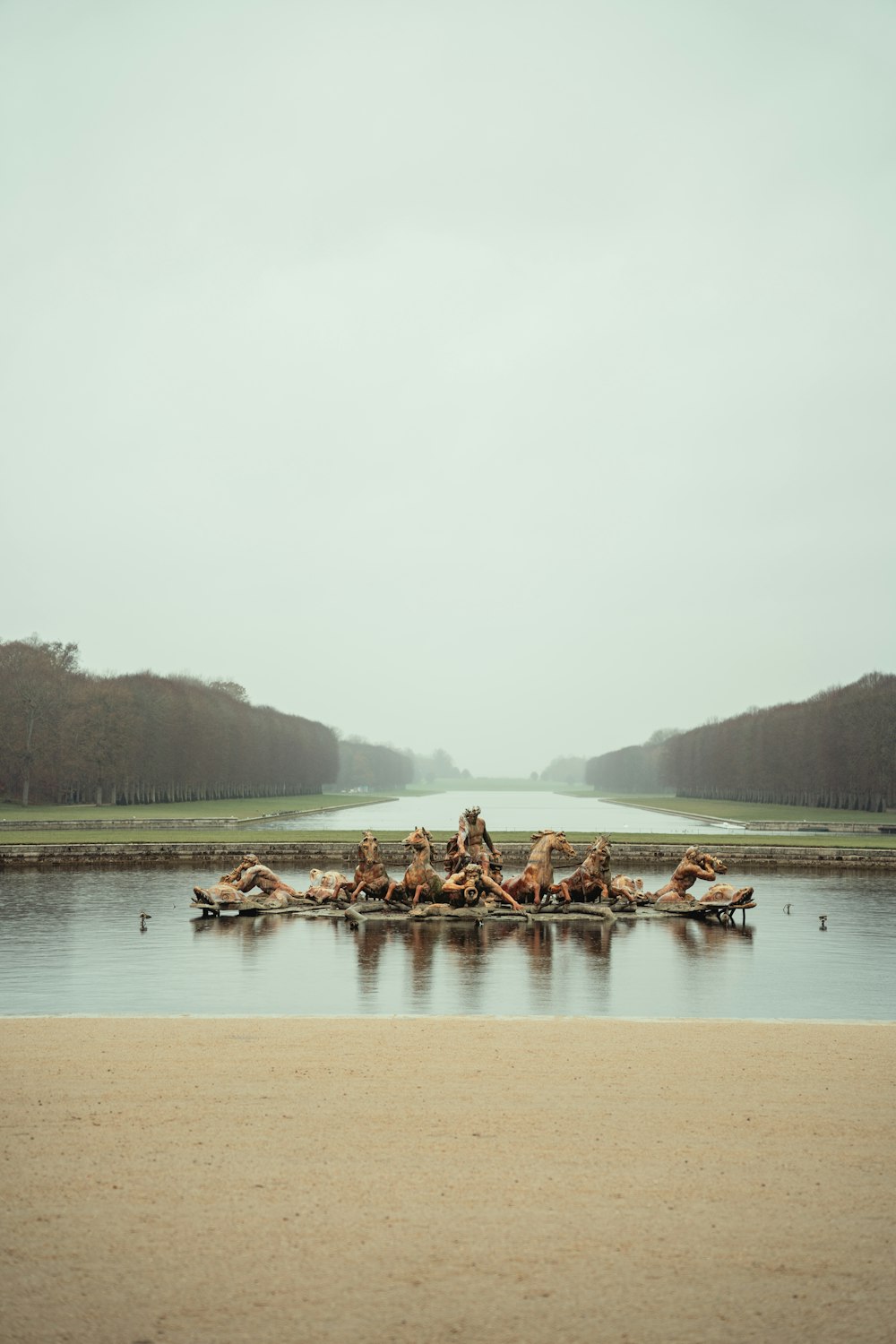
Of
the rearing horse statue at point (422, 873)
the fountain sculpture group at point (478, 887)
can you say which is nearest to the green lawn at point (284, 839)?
the fountain sculpture group at point (478, 887)

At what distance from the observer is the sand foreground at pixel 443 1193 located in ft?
13.5

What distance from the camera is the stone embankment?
27.2 meters

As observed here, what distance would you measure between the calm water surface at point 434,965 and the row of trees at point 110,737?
1535 inches

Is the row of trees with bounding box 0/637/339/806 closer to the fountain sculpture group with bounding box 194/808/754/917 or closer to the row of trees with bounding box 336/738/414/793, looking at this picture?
the fountain sculpture group with bounding box 194/808/754/917

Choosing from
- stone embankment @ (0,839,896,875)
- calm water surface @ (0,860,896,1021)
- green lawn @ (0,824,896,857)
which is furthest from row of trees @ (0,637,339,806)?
calm water surface @ (0,860,896,1021)

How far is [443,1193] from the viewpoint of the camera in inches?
204

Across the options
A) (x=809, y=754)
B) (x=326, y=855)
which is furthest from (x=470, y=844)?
(x=809, y=754)

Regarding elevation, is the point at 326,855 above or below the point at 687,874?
below

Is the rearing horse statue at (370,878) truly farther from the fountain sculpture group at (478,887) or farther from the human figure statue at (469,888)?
the human figure statue at (469,888)

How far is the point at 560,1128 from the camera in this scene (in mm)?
6156

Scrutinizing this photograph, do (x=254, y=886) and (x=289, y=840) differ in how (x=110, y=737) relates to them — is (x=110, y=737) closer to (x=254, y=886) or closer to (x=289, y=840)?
(x=289, y=840)

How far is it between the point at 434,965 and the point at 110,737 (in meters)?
48.2

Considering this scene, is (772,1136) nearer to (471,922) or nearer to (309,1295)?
(309,1295)

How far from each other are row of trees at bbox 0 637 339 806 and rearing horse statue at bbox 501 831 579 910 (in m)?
43.2
